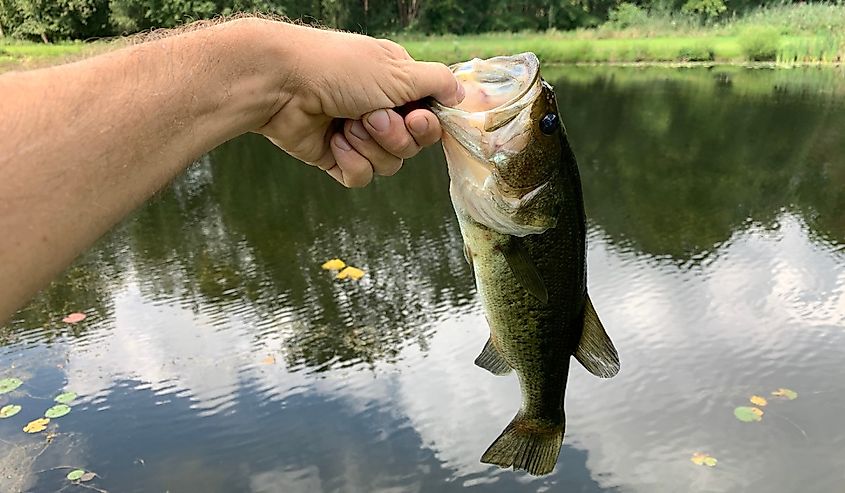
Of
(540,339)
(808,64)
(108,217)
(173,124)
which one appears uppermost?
(173,124)

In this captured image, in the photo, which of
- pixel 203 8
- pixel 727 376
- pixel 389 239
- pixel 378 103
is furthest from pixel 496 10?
pixel 378 103

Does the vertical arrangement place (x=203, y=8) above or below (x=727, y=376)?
above

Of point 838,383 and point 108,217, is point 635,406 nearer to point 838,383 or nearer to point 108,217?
point 838,383

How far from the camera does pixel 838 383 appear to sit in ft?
18.2

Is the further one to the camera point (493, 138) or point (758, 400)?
point (758, 400)

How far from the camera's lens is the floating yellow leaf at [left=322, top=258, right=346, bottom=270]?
25.3 ft

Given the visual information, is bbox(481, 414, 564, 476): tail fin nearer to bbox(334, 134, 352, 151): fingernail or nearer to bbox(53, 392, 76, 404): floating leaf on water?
bbox(334, 134, 352, 151): fingernail

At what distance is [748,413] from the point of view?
5.29 meters

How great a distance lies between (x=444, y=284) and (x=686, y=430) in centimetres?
294

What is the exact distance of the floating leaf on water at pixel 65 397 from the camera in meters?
5.36

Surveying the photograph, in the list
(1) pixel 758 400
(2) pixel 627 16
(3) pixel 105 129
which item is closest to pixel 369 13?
(2) pixel 627 16

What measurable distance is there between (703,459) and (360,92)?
13.6 ft

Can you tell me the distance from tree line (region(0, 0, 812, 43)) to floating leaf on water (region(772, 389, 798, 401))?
25.5 m

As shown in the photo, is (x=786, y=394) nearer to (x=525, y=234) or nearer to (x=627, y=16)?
(x=525, y=234)
